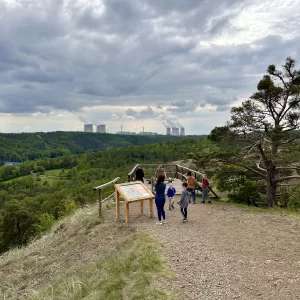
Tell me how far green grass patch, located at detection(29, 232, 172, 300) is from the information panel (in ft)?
7.71

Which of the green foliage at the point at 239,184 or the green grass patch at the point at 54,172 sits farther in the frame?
the green grass patch at the point at 54,172

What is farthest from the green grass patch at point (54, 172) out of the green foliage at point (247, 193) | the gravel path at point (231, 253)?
the gravel path at point (231, 253)

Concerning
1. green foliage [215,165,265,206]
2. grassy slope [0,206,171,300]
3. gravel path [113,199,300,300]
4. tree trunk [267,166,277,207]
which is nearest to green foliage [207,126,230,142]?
green foliage [215,165,265,206]

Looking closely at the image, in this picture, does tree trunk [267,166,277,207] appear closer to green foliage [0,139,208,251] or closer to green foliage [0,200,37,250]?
green foliage [0,139,208,251]

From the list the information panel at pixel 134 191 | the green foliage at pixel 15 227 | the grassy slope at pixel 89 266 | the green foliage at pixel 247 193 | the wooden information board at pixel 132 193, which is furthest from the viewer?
the green foliage at pixel 15 227

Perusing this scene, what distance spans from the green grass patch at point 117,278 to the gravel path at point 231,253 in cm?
37

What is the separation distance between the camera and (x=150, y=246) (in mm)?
7094

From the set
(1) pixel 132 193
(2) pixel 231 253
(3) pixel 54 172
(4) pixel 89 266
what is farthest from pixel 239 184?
(3) pixel 54 172

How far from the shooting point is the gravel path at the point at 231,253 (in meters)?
5.08

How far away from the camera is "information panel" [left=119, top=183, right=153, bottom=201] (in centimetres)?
952

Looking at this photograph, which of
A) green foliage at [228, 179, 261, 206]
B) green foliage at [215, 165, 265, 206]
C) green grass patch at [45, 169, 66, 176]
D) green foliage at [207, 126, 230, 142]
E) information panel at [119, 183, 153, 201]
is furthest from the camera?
green grass patch at [45, 169, 66, 176]

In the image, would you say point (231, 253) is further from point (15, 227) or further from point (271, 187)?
point (15, 227)

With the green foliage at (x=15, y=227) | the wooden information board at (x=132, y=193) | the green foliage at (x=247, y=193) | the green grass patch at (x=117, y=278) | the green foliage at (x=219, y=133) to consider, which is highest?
the green foliage at (x=219, y=133)

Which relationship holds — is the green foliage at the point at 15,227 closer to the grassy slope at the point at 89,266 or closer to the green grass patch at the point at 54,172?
the grassy slope at the point at 89,266
